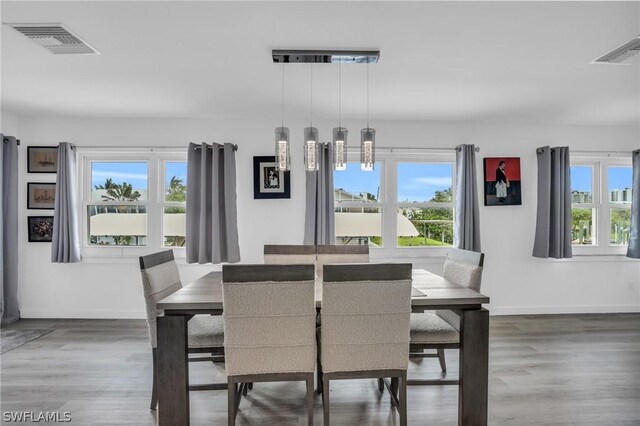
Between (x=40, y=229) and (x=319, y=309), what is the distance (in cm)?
382

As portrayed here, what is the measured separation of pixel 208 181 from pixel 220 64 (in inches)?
65.7

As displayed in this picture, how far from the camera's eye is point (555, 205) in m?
4.22

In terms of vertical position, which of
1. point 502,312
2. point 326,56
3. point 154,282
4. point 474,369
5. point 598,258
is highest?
point 326,56

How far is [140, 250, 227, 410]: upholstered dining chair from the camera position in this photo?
6.89ft

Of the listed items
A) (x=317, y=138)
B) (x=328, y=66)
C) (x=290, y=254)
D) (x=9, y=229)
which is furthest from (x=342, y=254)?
(x=9, y=229)

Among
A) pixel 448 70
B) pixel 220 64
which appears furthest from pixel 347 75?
pixel 220 64

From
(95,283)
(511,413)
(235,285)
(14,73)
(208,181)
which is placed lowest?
(511,413)

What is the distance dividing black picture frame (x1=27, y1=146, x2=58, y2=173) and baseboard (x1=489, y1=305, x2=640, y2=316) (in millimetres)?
5418

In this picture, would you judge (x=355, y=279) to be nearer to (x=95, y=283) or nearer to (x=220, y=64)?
(x=220, y=64)

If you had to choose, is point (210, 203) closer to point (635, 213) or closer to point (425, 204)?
point (425, 204)

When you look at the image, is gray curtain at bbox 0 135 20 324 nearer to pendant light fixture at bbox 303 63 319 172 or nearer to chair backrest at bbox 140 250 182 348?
chair backrest at bbox 140 250 182 348

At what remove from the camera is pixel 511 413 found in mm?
2225

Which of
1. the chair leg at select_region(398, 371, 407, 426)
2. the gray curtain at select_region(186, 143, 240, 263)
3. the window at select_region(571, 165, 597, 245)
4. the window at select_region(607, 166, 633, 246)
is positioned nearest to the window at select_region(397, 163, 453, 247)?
the window at select_region(571, 165, 597, 245)

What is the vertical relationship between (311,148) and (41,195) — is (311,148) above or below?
above
